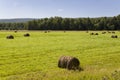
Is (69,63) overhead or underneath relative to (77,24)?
overhead

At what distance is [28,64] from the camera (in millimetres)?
24562

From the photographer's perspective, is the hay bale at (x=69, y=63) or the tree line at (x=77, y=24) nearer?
the hay bale at (x=69, y=63)

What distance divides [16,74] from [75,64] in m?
5.26

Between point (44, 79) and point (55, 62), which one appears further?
point (55, 62)

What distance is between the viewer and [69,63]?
75.4ft

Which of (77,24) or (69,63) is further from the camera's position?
(77,24)

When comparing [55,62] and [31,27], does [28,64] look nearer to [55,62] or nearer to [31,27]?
[55,62]

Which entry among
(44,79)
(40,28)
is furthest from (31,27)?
(44,79)

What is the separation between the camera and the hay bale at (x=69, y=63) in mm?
22886

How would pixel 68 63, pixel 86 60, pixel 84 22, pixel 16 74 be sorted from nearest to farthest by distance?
pixel 16 74
pixel 68 63
pixel 86 60
pixel 84 22

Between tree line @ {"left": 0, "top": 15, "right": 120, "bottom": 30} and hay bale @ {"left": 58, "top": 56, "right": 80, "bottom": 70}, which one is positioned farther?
tree line @ {"left": 0, "top": 15, "right": 120, "bottom": 30}

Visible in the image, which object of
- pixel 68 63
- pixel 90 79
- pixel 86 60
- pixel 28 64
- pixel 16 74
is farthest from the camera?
pixel 86 60

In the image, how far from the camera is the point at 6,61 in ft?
85.3

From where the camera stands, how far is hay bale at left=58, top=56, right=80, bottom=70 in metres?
22.9
